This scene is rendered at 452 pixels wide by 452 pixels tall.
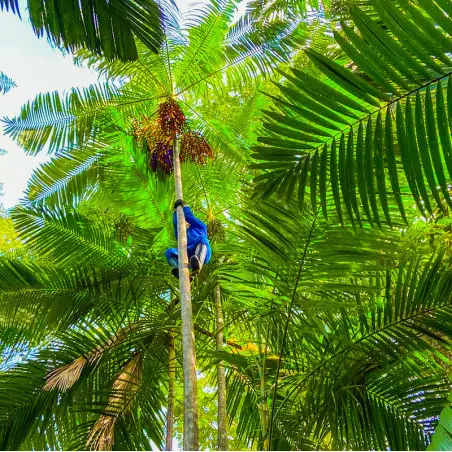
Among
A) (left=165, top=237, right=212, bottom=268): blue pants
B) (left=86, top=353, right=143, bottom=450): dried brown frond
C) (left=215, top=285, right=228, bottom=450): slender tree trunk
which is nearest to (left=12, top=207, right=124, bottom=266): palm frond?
(left=165, top=237, right=212, bottom=268): blue pants

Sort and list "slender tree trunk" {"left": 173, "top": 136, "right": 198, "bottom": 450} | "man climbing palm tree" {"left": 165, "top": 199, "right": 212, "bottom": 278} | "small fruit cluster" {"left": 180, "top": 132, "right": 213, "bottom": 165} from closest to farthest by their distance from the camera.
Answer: "slender tree trunk" {"left": 173, "top": 136, "right": 198, "bottom": 450}
"man climbing palm tree" {"left": 165, "top": 199, "right": 212, "bottom": 278}
"small fruit cluster" {"left": 180, "top": 132, "right": 213, "bottom": 165}

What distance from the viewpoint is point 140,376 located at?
185 inches

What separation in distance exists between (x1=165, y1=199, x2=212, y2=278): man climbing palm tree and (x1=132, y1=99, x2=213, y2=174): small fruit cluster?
2.13 ft

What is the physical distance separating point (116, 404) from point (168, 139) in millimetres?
2462

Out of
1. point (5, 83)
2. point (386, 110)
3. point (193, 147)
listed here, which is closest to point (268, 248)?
point (386, 110)

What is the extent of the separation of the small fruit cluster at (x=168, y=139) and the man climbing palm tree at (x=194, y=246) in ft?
2.13

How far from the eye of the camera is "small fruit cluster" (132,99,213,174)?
16.6 feet

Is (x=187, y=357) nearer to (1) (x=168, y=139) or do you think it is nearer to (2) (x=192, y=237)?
(2) (x=192, y=237)

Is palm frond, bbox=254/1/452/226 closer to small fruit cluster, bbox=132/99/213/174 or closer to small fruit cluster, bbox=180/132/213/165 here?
small fruit cluster, bbox=132/99/213/174

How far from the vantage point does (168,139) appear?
5.14 metres

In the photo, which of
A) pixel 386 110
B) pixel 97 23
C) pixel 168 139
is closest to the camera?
pixel 386 110

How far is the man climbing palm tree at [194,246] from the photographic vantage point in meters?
4.63

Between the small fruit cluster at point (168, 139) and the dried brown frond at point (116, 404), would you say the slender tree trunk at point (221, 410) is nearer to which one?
the dried brown frond at point (116, 404)

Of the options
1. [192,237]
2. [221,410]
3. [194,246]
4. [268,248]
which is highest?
[192,237]
